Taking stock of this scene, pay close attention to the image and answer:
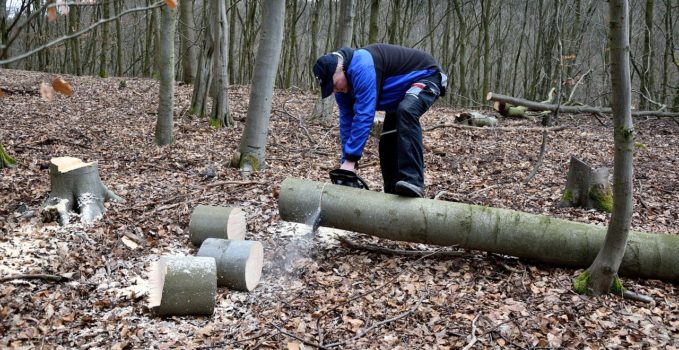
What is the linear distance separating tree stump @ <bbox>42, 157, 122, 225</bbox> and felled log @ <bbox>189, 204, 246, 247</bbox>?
129 cm

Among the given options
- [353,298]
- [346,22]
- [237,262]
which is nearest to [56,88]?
[237,262]

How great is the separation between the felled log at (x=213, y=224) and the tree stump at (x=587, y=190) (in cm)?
357

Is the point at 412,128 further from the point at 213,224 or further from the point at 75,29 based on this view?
the point at 75,29

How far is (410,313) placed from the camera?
3.63 m

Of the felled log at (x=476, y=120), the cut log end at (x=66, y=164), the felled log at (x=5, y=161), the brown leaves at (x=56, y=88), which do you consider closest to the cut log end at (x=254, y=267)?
the brown leaves at (x=56, y=88)

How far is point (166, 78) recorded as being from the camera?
8203 mm

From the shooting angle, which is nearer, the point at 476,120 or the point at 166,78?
the point at 166,78

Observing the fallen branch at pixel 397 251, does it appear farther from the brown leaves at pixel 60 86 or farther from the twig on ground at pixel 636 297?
the brown leaves at pixel 60 86

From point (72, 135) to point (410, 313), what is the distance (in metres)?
7.43

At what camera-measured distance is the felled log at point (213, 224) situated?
444 centimetres

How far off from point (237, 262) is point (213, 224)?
0.68 metres

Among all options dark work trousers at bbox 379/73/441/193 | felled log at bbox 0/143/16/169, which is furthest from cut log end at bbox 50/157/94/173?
dark work trousers at bbox 379/73/441/193

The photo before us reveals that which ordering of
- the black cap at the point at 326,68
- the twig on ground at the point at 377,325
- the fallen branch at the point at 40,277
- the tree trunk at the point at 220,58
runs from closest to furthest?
1. the twig on ground at the point at 377,325
2. the fallen branch at the point at 40,277
3. the black cap at the point at 326,68
4. the tree trunk at the point at 220,58

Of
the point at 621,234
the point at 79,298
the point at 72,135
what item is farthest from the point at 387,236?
the point at 72,135
